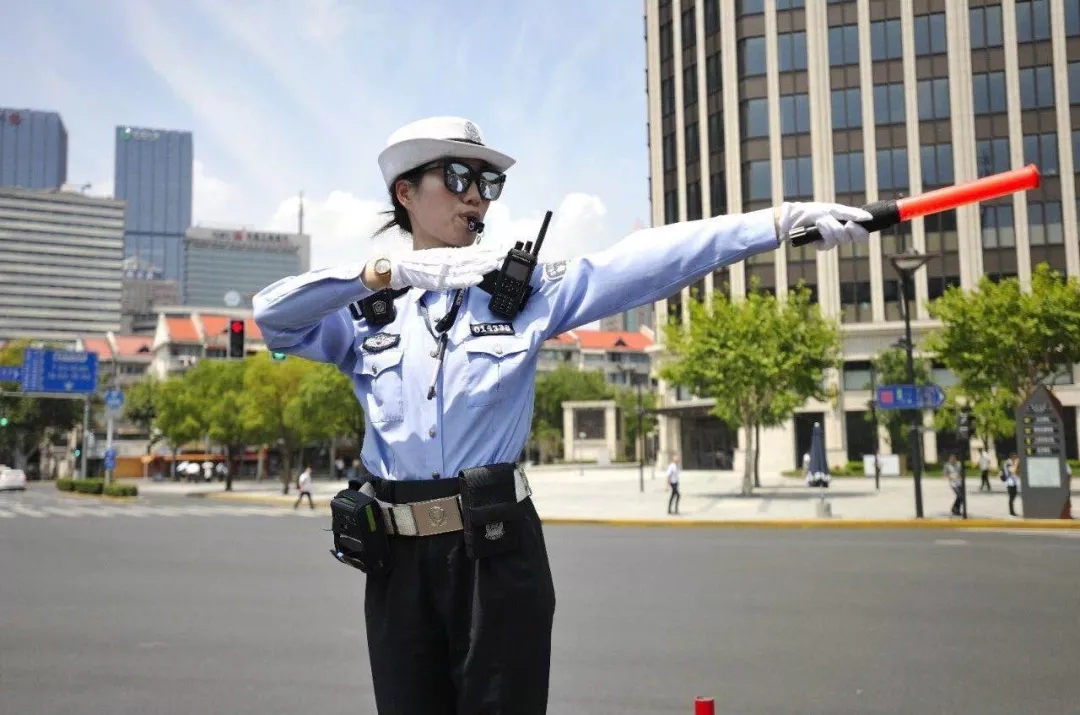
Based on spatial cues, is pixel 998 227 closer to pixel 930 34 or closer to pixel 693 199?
pixel 930 34

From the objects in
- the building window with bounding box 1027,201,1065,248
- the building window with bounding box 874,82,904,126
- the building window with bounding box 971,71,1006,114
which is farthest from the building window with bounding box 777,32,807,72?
the building window with bounding box 1027,201,1065,248

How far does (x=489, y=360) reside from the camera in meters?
2.34

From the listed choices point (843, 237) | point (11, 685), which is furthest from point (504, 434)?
point (11, 685)

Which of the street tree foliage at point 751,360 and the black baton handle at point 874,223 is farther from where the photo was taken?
the street tree foliage at point 751,360

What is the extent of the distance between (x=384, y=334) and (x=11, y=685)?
4.97 metres

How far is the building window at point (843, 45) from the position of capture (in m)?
49.7

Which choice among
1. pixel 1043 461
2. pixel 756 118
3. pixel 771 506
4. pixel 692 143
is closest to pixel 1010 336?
pixel 771 506

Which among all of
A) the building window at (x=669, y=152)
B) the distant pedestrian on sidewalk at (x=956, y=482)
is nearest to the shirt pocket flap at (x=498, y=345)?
the distant pedestrian on sidewalk at (x=956, y=482)

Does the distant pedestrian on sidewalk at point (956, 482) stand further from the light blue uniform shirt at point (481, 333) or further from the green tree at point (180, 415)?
the green tree at point (180, 415)

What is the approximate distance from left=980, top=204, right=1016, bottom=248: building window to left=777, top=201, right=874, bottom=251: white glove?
50392 millimetres

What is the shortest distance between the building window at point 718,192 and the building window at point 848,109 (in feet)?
21.4

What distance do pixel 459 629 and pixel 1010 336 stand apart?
3021 centimetres

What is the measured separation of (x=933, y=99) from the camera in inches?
1906

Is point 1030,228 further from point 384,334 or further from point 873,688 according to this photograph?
point 384,334
